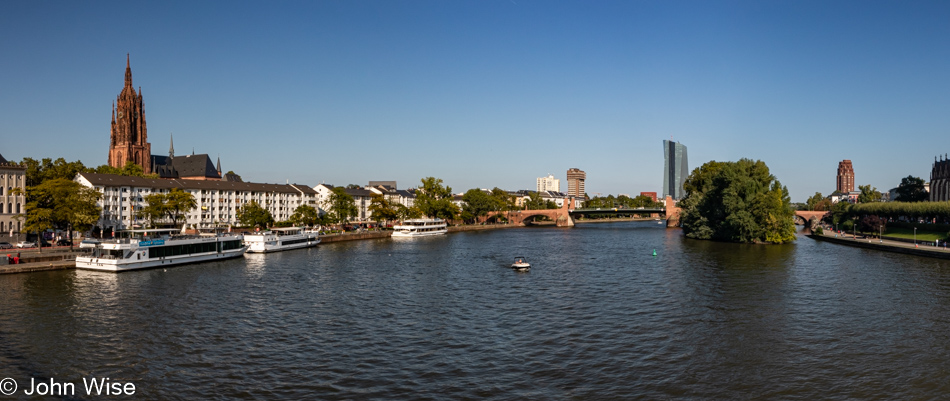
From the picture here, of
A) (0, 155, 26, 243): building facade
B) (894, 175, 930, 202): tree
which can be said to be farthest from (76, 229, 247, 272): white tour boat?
(894, 175, 930, 202): tree

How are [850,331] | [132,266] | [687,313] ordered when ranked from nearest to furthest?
[850,331], [687,313], [132,266]

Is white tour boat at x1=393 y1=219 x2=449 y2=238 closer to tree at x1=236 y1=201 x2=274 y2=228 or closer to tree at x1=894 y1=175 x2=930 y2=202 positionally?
tree at x1=236 y1=201 x2=274 y2=228

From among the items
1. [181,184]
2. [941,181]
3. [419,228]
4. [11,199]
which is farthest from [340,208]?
[941,181]

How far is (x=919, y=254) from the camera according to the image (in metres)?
81.2

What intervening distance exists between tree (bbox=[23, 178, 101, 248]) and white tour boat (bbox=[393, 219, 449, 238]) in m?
62.4

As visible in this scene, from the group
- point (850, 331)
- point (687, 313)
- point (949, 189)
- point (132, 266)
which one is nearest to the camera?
point (850, 331)

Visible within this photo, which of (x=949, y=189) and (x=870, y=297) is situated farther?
(x=949, y=189)

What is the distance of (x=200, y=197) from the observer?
137 m

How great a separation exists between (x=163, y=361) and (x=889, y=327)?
142 ft

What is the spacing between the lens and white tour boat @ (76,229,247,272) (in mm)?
64500

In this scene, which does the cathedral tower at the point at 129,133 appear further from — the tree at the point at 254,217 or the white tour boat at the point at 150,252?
the white tour boat at the point at 150,252

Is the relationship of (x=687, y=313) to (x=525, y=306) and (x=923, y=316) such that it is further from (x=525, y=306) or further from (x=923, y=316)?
(x=923, y=316)

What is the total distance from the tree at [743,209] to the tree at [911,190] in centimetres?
6811

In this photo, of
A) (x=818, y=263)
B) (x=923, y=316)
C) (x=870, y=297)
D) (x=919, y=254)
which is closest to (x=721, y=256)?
(x=818, y=263)
